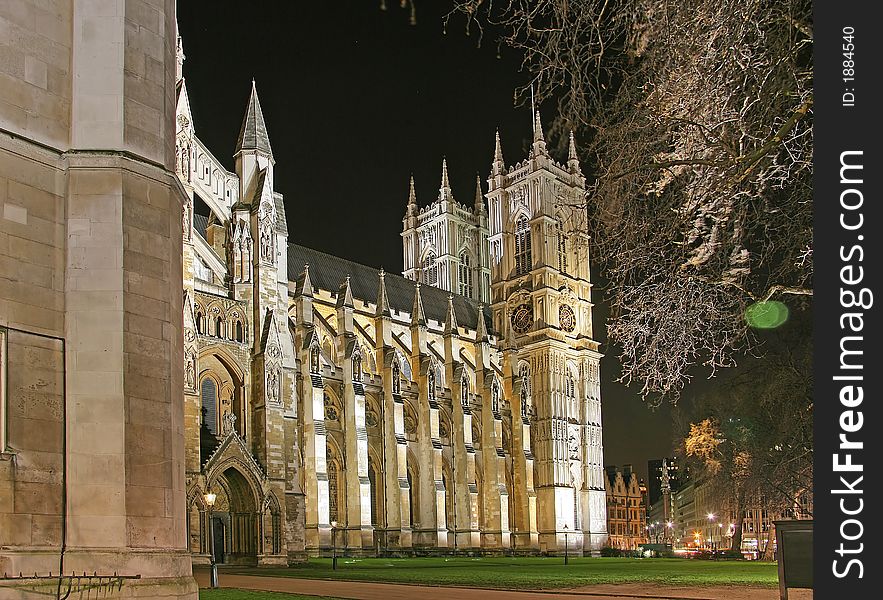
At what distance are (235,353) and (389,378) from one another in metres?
14.2

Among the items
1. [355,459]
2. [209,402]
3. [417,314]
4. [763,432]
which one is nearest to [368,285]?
[417,314]

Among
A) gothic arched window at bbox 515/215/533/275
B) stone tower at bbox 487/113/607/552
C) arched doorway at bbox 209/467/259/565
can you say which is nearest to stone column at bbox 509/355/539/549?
stone tower at bbox 487/113/607/552

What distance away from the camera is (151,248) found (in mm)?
12562

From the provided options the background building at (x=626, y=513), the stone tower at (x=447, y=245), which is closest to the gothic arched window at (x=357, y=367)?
the stone tower at (x=447, y=245)

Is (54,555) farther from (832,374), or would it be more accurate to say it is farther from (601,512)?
(601,512)

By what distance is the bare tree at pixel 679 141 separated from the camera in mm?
8164

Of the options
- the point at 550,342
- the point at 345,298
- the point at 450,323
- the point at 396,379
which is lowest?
the point at 396,379

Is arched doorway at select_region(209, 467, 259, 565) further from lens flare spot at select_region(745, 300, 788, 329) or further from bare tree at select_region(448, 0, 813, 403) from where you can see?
bare tree at select_region(448, 0, 813, 403)

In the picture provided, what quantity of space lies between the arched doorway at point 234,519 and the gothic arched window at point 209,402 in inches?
134

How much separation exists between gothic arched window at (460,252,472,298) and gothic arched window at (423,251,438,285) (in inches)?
87.4

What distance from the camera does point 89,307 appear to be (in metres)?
11.9

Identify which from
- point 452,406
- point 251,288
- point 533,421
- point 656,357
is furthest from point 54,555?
point 533,421

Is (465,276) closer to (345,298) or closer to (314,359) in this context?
(345,298)

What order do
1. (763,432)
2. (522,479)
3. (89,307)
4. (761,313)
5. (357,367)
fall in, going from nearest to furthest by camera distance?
1. (761,313)
2. (89,307)
3. (763,432)
4. (357,367)
5. (522,479)
